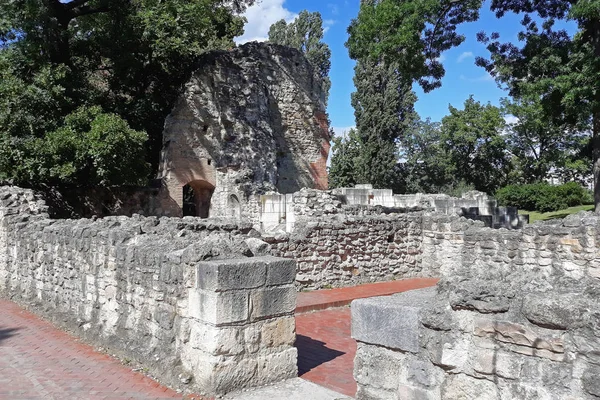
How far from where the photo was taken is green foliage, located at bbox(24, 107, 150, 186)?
557 inches

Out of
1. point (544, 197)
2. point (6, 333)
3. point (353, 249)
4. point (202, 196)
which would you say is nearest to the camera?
point (6, 333)

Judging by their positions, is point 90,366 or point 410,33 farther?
point 410,33

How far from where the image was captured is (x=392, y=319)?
9.93 feet

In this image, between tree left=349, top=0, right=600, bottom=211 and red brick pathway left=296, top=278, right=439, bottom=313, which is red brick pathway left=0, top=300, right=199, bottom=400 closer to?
red brick pathway left=296, top=278, right=439, bottom=313

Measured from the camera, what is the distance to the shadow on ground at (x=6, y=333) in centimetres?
667

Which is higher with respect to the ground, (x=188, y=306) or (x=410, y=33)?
(x=410, y=33)

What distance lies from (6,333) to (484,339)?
6.59 meters

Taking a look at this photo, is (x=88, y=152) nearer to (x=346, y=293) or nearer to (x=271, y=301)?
Result: (x=346, y=293)

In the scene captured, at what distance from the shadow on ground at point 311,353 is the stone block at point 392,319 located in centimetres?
216

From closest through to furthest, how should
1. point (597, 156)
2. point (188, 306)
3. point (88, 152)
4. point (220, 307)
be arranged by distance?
point (220, 307), point (188, 306), point (88, 152), point (597, 156)

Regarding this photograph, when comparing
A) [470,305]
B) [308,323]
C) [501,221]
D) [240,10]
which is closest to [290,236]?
[308,323]

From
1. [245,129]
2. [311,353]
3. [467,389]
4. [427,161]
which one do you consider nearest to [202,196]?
[245,129]

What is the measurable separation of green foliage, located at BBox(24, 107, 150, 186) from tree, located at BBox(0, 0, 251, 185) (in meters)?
0.04

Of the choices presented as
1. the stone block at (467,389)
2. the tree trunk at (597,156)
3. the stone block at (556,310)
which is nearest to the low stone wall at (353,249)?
the tree trunk at (597,156)
